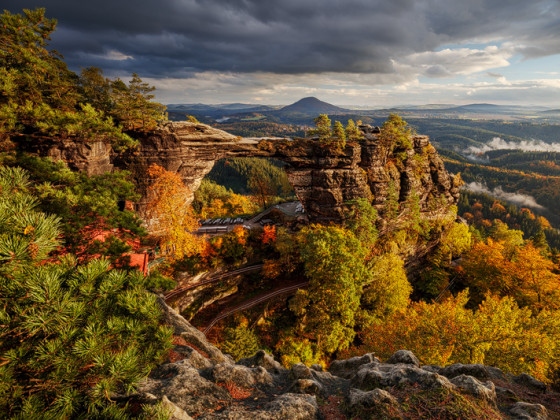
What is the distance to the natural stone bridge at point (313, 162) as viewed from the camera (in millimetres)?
28359

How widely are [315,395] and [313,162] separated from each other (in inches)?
1161

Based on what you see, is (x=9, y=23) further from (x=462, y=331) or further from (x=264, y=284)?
(x=462, y=331)

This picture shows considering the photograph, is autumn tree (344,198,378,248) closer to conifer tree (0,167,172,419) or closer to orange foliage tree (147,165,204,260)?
orange foliage tree (147,165,204,260)

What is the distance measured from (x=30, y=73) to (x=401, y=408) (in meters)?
29.1

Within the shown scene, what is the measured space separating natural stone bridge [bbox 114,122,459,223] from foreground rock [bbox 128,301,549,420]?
25.2 metres

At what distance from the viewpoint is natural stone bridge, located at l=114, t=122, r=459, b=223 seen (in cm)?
2836

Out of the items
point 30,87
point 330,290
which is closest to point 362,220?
point 330,290

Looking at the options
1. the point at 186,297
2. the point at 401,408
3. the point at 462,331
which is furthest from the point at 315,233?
the point at 401,408

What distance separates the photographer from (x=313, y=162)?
3409 centimetres

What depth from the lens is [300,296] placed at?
960 inches

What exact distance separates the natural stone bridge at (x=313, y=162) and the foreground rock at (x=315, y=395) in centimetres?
2519

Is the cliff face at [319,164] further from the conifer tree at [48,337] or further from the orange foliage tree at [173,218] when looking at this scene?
the conifer tree at [48,337]

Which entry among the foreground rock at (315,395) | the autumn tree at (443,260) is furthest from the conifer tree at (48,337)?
the autumn tree at (443,260)

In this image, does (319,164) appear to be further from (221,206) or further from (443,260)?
(221,206)
